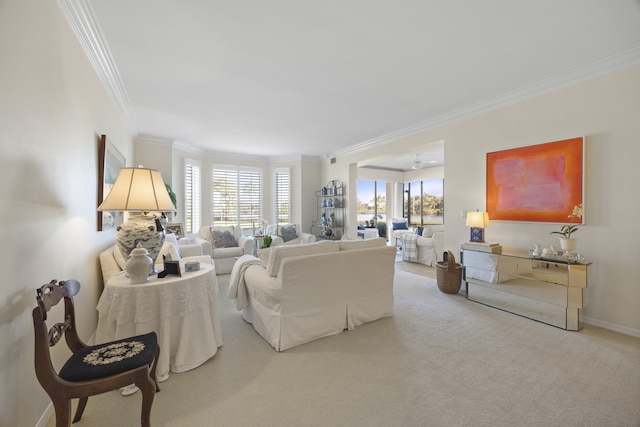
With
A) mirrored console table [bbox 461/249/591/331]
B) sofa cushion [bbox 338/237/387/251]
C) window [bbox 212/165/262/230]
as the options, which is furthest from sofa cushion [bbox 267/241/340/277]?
window [bbox 212/165/262/230]

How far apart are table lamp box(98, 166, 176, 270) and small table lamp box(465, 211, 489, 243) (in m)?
3.68

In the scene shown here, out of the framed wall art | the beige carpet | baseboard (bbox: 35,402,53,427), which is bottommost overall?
the beige carpet

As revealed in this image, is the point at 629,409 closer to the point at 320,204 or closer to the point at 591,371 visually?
the point at 591,371

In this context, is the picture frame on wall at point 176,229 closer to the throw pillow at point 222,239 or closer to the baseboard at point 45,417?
the throw pillow at point 222,239

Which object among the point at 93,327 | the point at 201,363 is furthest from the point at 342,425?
the point at 93,327

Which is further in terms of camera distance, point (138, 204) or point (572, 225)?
point (572, 225)

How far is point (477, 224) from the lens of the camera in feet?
12.0

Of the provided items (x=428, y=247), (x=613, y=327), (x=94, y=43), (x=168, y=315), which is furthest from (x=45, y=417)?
(x=428, y=247)

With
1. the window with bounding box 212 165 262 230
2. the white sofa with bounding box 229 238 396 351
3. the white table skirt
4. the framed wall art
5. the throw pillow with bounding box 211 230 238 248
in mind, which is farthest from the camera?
the window with bounding box 212 165 262 230

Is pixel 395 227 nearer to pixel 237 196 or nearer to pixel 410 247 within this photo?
pixel 410 247

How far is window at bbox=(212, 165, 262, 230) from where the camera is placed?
270 inches

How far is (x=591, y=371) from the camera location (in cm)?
212

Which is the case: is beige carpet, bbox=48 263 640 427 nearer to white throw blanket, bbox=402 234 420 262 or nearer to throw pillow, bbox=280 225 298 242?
white throw blanket, bbox=402 234 420 262

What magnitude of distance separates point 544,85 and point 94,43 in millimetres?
4782
